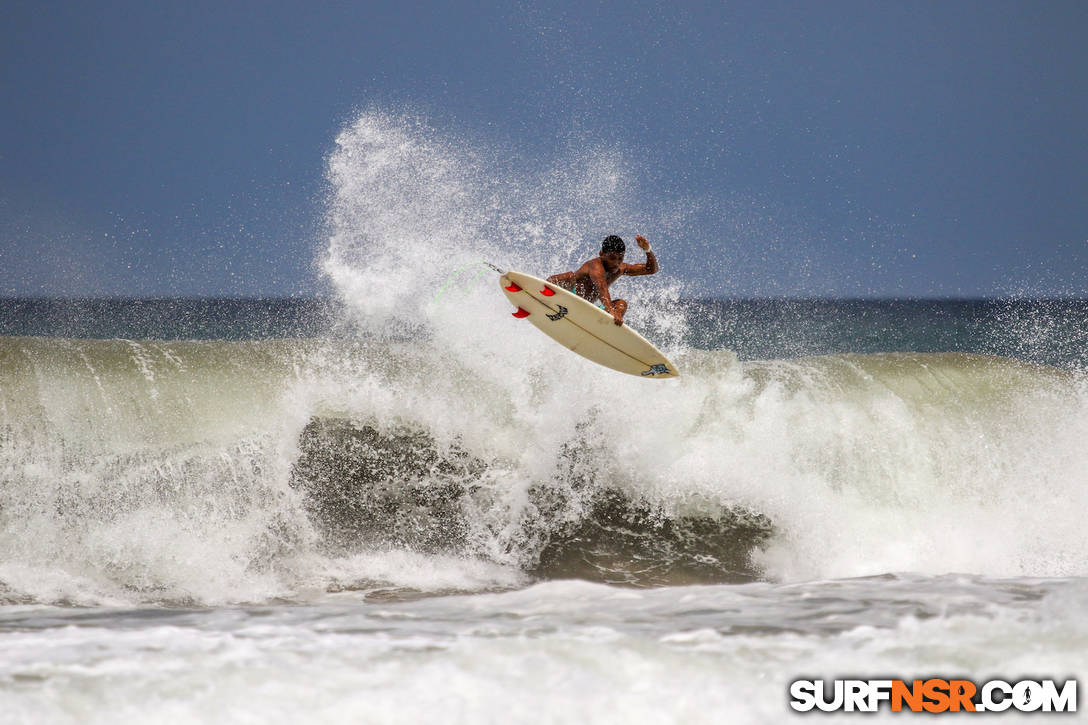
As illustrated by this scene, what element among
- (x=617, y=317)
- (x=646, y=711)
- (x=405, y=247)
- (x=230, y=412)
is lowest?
(x=646, y=711)

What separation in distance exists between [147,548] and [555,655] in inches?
164

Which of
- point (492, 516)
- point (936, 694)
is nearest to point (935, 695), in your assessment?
point (936, 694)

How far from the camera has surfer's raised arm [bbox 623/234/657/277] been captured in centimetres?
687

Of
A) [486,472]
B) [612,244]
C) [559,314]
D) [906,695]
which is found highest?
[612,244]

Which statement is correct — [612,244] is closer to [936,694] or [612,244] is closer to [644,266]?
[644,266]

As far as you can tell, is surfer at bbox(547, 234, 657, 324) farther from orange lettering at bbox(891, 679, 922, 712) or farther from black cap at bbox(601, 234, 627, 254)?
orange lettering at bbox(891, 679, 922, 712)

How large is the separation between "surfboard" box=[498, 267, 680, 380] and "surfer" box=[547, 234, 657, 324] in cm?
12

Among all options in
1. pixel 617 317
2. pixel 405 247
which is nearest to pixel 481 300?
pixel 405 247

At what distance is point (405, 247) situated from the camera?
9.56m

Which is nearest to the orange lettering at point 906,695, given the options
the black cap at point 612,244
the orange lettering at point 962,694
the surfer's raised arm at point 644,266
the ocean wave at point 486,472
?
the orange lettering at point 962,694

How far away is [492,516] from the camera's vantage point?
706cm

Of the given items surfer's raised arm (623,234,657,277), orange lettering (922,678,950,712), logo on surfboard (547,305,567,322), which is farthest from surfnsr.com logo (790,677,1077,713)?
logo on surfboard (547,305,567,322)

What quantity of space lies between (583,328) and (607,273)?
49 centimetres

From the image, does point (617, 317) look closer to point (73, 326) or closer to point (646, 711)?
point (646, 711)
